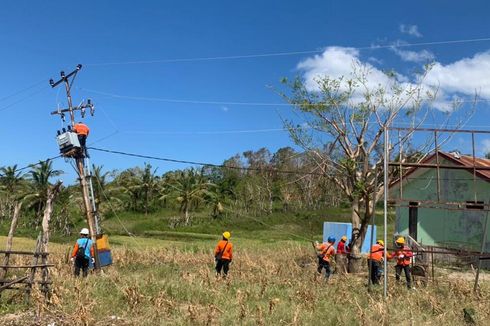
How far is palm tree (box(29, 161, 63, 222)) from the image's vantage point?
1925 inches

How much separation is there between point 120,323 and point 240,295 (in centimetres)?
236

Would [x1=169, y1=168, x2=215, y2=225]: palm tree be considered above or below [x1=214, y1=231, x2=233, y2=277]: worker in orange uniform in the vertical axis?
above

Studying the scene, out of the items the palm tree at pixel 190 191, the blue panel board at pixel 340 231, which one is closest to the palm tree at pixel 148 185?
the palm tree at pixel 190 191

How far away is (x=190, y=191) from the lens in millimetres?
57688

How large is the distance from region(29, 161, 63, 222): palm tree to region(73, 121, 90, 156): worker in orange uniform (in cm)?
3021

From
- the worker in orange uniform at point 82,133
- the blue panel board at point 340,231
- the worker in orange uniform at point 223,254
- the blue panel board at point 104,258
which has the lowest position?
the blue panel board at point 104,258

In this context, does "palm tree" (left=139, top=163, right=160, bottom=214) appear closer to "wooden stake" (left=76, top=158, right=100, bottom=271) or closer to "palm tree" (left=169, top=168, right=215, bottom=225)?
"palm tree" (left=169, top=168, right=215, bottom=225)

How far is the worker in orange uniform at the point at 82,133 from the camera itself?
20781 millimetres

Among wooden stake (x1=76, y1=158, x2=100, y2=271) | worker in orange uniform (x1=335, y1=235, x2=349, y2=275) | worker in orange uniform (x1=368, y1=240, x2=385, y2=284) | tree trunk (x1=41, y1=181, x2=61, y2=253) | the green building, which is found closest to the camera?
tree trunk (x1=41, y1=181, x2=61, y2=253)

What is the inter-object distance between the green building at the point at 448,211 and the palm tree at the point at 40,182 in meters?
33.6

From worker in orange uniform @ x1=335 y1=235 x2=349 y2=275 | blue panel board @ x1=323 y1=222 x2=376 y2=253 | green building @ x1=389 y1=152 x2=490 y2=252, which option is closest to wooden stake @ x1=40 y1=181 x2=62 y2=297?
worker in orange uniform @ x1=335 y1=235 x2=349 y2=275

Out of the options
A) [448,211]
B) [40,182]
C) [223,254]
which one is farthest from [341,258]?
[40,182]

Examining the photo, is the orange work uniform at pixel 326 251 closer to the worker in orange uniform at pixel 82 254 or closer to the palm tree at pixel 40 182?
the worker in orange uniform at pixel 82 254

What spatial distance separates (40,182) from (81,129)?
3270cm
